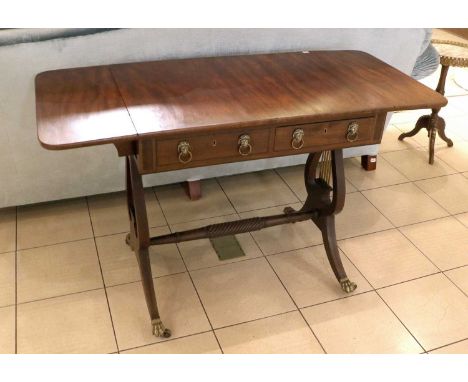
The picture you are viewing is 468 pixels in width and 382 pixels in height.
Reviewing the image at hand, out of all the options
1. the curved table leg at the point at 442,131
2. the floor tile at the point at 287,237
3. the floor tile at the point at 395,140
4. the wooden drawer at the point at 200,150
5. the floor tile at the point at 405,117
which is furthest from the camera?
the floor tile at the point at 405,117

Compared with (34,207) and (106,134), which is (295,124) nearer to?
(106,134)

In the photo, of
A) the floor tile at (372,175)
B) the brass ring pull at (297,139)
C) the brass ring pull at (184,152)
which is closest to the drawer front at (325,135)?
the brass ring pull at (297,139)

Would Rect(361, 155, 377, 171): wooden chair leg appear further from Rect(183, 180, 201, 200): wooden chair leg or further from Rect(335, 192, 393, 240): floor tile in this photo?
Rect(183, 180, 201, 200): wooden chair leg

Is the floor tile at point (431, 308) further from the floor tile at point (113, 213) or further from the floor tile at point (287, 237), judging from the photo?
the floor tile at point (113, 213)

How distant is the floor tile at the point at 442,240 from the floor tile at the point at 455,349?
0.40 meters

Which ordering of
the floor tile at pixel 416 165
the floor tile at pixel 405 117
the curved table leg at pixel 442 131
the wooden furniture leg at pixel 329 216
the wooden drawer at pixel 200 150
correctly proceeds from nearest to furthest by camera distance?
1. the wooden drawer at pixel 200 150
2. the wooden furniture leg at pixel 329 216
3. the floor tile at pixel 416 165
4. the curved table leg at pixel 442 131
5. the floor tile at pixel 405 117

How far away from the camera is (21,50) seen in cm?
168

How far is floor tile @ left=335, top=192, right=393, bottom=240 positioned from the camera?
7.12 ft

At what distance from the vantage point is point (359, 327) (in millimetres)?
1717

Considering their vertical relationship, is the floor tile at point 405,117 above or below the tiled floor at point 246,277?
above

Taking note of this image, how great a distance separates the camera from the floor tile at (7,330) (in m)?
1.56

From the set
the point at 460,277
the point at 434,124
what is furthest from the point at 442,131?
the point at 460,277

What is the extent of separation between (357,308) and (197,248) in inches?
27.3

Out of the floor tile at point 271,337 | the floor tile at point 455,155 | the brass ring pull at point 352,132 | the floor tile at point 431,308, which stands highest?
the brass ring pull at point 352,132
